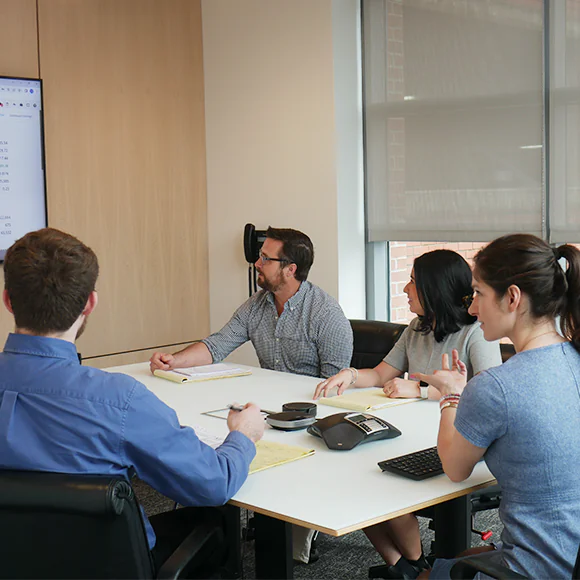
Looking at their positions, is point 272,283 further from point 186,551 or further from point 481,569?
point 481,569

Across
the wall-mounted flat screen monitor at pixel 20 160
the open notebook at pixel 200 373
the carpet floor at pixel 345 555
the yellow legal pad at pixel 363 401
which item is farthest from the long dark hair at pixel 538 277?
the wall-mounted flat screen monitor at pixel 20 160

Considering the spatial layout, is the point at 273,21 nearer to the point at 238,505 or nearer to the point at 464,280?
the point at 464,280

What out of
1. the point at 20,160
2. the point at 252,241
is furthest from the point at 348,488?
the point at 20,160

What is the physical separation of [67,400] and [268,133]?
3612mm

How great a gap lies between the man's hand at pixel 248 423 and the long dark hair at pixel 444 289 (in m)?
0.97

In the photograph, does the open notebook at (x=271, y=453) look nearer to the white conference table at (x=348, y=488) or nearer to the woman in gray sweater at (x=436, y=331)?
the white conference table at (x=348, y=488)

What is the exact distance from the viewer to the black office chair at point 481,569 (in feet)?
5.40

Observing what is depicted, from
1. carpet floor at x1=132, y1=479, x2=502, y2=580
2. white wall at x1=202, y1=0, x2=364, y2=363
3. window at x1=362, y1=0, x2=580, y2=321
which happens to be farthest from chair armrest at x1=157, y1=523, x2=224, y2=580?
white wall at x1=202, y1=0, x2=364, y2=363

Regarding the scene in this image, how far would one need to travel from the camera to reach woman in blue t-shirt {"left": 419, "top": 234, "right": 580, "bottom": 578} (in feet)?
5.75

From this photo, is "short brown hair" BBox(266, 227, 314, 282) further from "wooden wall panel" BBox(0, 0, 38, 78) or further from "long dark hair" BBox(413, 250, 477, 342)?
"wooden wall panel" BBox(0, 0, 38, 78)

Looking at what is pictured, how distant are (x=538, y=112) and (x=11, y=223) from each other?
2.95m

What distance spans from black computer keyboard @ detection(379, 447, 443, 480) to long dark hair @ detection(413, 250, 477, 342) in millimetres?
897

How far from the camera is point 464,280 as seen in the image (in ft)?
9.68

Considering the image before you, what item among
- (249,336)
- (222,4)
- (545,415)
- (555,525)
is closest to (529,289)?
(545,415)
